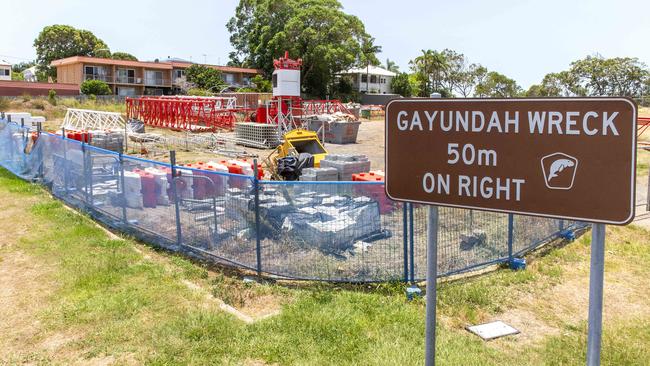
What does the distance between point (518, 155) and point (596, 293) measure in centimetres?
68

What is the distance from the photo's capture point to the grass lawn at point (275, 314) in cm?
489

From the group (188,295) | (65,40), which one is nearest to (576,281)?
(188,295)

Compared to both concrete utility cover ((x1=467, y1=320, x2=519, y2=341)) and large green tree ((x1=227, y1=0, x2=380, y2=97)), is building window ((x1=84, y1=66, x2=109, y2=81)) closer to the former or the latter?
large green tree ((x1=227, y1=0, x2=380, y2=97))

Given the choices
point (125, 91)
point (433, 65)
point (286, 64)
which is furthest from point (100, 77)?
point (433, 65)

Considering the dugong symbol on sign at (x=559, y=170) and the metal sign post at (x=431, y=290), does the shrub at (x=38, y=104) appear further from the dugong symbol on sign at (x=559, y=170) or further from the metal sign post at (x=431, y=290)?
the dugong symbol on sign at (x=559, y=170)

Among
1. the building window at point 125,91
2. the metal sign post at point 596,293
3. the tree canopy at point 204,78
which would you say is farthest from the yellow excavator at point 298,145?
the building window at point 125,91

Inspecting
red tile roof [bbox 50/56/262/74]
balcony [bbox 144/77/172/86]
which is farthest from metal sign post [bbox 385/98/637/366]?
balcony [bbox 144/77/172/86]

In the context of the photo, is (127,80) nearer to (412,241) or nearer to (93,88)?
(93,88)

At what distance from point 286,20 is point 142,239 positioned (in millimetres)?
58774

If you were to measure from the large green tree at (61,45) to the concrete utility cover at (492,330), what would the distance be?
253 feet

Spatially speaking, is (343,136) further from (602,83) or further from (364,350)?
(602,83)

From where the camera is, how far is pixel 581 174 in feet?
7.50

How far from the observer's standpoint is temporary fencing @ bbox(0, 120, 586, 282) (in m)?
6.85

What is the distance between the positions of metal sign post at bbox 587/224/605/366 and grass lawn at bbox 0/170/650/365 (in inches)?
96.0
